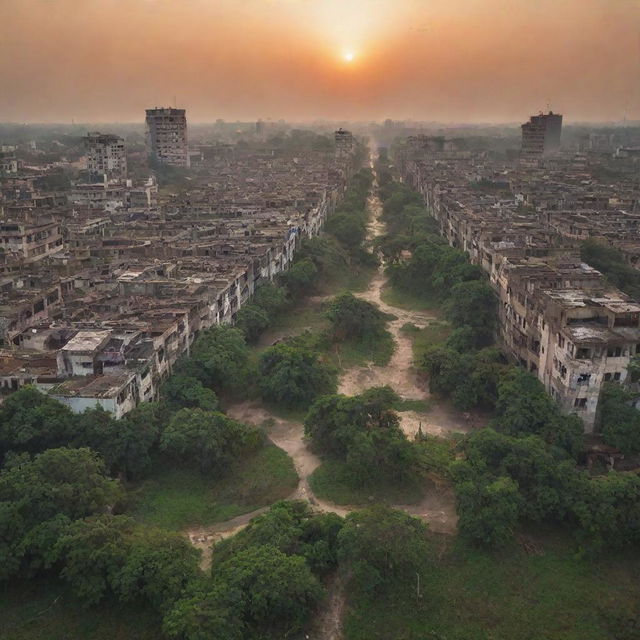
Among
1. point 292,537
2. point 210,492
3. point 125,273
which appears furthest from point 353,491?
point 125,273

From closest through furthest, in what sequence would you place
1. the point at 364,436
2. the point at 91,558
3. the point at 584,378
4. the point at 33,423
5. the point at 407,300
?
the point at 91,558 < the point at 33,423 < the point at 364,436 < the point at 584,378 < the point at 407,300

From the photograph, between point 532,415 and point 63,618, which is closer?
point 63,618

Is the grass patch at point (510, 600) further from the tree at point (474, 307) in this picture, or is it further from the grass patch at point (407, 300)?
the grass patch at point (407, 300)

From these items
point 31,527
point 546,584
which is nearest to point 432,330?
point 546,584

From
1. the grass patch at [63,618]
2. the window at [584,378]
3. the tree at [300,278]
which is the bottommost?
the grass patch at [63,618]

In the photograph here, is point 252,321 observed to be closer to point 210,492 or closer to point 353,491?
point 210,492

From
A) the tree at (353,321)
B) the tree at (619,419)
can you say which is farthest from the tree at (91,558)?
the tree at (353,321)

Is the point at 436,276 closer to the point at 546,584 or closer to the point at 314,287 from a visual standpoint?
the point at 314,287
